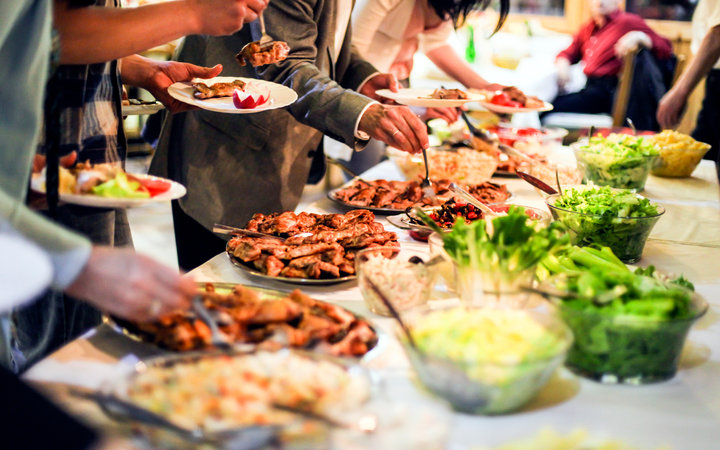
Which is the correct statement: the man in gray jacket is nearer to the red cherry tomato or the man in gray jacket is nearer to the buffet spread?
the buffet spread

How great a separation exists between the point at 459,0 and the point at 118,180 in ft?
6.74

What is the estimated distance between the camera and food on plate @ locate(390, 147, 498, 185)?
2410 mm

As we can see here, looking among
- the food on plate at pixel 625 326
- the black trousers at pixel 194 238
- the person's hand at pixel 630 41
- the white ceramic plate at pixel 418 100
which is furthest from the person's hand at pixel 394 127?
the person's hand at pixel 630 41

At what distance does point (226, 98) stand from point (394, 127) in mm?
459

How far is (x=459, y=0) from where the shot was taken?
9.28 feet

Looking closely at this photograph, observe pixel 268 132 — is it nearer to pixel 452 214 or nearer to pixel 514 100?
pixel 452 214

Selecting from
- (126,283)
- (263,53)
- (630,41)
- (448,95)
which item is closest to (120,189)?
(126,283)

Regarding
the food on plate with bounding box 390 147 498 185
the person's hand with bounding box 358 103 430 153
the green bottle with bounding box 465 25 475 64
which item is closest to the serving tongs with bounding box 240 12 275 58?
the person's hand with bounding box 358 103 430 153

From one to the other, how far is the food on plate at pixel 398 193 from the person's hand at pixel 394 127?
8.3 inches

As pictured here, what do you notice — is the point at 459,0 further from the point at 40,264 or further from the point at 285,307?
the point at 40,264

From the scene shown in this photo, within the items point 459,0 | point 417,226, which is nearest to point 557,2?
point 459,0

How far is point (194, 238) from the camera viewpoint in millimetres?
2287

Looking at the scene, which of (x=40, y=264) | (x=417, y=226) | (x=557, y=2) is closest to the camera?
(x=40, y=264)

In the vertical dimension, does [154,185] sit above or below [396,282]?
above
